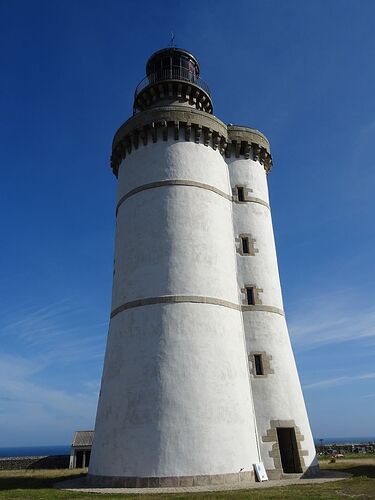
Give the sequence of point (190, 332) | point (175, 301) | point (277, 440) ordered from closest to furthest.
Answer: point (190, 332), point (277, 440), point (175, 301)

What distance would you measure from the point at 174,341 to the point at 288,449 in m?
8.16

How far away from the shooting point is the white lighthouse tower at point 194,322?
19094mm

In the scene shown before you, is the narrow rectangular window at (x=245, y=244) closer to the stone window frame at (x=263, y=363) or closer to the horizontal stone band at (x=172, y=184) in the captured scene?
the horizontal stone band at (x=172, y=184)

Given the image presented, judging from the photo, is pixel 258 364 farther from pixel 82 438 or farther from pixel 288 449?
pixel 82 438

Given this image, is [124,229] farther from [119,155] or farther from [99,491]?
[99,491]

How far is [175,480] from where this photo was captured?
1795cm

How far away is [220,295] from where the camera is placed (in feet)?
74.2

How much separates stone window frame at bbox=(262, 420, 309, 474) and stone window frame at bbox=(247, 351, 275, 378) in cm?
→ 233

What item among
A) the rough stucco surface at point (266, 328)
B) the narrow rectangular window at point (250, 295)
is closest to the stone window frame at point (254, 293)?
the narrow rectangular window at point (250, 295)

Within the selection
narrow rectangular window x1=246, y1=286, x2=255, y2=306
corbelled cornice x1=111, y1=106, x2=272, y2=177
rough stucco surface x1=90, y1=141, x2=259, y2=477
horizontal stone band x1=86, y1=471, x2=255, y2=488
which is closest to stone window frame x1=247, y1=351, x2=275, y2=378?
rough stucco surface x1=90, y1=141, x2=259, y2=477

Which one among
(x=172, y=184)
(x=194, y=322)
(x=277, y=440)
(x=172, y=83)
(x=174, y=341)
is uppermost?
(x=172, y=83)

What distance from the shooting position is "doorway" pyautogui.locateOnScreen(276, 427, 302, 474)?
2119cm

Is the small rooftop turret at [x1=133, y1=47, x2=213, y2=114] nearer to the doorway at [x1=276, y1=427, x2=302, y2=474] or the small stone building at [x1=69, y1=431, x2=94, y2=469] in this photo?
the doorway at [x1=276, y1=427, x2=302, y2=474]

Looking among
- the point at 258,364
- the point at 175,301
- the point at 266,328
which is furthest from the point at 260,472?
the point at 175,301
